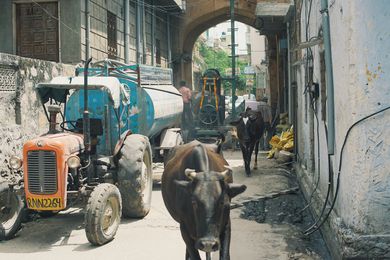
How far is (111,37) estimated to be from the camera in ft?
59.2

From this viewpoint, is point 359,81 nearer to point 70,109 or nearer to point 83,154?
point 83,154

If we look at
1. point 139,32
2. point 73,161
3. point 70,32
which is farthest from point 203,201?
point 139,32

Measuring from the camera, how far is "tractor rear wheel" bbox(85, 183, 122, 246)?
22.1 ft

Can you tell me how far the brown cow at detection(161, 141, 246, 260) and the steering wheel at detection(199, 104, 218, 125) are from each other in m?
14.1

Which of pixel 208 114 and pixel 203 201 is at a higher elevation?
pixel 208 114

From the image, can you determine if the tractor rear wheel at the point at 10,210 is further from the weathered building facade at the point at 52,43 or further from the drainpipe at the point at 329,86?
the drainpipe at the point at 329,86

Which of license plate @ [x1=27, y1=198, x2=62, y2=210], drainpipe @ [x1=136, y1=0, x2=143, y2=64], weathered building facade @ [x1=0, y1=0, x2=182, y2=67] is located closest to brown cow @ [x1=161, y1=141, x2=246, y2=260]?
license plate @ [x1=27, y1=198, x2=62, y2=210]

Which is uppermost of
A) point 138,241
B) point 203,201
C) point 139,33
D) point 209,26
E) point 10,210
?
point 209,26

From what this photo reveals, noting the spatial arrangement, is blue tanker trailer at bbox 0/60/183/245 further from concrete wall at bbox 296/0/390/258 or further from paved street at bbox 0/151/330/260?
concrete wall at bbox 296/0/390/258

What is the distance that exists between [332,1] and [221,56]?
6638 cm

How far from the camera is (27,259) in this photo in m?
6.43

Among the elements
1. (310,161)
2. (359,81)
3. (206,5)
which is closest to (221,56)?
(206,5)

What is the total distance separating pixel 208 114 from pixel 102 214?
42.6 feet

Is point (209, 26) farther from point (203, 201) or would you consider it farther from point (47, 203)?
point (203, 201)
